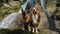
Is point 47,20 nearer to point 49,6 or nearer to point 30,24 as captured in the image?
point 30,24

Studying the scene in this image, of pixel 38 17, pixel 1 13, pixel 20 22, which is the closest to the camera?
pixel 38 17

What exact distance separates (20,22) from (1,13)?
15.5ft

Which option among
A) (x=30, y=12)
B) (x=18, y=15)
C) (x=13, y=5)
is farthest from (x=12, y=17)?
(x=13, y=5)

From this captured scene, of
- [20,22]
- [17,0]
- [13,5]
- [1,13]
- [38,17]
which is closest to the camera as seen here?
[38,17]

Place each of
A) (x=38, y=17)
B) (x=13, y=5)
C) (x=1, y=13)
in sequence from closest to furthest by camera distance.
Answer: (x=38, y=17), (x=1, y=13), (x=13, y=5)

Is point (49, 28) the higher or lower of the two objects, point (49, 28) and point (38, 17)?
the lower

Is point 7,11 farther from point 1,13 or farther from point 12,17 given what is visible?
point 12,17

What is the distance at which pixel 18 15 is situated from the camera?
12500 millimetres

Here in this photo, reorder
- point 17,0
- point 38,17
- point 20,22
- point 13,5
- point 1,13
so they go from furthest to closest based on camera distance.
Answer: point 17,0, point 13,5, point 1,13, point 20,22, point 38,17

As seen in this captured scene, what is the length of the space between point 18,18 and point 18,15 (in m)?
0.31

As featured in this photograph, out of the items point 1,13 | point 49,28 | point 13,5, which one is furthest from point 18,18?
point 13,5

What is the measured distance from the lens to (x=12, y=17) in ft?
41.2

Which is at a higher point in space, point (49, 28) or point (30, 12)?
point (30, 12)

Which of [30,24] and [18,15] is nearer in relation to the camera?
[30,24]
